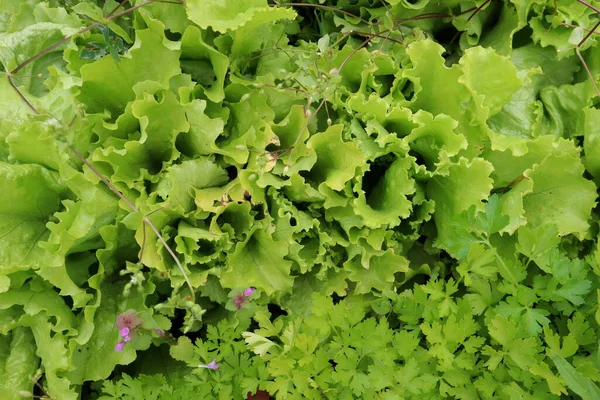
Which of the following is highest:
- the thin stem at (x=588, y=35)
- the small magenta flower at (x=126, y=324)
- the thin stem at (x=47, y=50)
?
the thin stem at (x=588, y=35)

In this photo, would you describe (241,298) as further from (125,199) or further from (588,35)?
(588,35)

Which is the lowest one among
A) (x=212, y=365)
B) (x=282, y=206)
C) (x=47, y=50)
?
(x=212, y=365)

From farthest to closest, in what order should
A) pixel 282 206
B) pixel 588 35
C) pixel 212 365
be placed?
pixel 588 35
pixel 282 206
pixel 212 365

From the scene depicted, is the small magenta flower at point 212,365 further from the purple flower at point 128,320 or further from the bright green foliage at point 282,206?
the purple flower at point 128,320

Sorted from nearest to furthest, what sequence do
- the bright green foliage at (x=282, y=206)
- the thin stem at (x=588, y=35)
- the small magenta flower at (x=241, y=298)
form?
the bright green foliage at (x=282, y=206) < the small magenta flower at (x=241, y=298) < the thin stem at (x=588, y=35)

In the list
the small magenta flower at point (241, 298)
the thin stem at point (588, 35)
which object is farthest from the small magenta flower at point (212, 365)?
the thin stem at point (588, 35)

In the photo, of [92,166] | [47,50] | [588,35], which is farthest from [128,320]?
[588,35]

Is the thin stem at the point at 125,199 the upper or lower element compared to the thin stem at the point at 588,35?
lower

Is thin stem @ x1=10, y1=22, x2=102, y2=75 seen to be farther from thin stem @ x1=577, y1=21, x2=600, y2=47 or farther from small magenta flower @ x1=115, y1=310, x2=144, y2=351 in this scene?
thin stem @ x1=577, y1=21, x2=600, y2=47

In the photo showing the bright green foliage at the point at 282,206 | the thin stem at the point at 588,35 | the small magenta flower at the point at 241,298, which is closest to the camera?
the bright green foliage at the point at 282,206

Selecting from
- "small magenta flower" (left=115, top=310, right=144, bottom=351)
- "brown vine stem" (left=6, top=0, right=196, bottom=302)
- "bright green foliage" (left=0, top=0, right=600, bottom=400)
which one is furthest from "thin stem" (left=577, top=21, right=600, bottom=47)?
"small magenta flower" (left=115, top=310, right=144, bottom=351)
